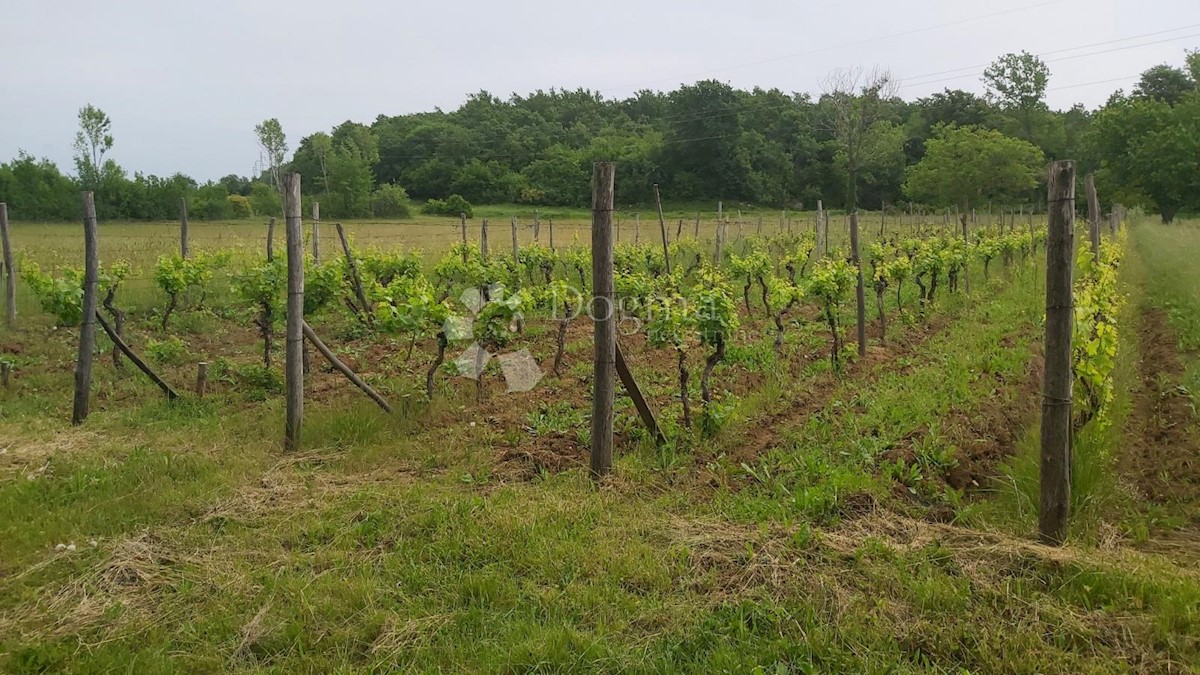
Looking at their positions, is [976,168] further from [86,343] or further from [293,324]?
[86,343]

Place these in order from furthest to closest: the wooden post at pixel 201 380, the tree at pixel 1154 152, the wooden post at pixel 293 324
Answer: the tree at pixel 1154 152, the wooden post at pixel 201 380, the wooden post at pixel 293 324

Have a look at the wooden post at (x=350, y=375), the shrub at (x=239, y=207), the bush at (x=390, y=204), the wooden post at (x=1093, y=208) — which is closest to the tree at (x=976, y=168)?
the bush at (x=390, y=204)

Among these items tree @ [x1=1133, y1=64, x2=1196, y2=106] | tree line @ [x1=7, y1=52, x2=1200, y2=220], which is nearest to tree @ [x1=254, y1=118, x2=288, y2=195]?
tree line @ [x1=7, y1=52, x2=1200, y2=220]

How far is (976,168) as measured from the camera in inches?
1654

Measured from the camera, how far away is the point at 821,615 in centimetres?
338

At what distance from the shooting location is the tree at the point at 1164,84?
191ft

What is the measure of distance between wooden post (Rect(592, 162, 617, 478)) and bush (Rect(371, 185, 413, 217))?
42627 mm

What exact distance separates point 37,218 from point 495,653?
29.2 metres

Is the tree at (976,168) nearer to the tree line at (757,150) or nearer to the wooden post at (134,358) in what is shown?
the tree line at (757,150)

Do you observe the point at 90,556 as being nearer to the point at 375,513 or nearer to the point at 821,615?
the point at 375,513

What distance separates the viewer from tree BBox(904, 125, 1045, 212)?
4138 cm

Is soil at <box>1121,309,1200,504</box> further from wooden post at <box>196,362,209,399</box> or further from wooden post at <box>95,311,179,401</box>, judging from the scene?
wooden post at <box>95,311,179,401</box>

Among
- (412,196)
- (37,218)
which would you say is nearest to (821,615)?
(37,218)

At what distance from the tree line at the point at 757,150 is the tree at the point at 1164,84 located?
113 mm
